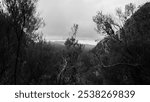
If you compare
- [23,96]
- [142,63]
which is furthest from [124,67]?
[23,96]

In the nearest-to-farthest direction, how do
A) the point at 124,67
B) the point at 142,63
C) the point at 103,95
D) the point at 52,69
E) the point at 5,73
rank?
the point at 103,95, the point at 142,63, the point at 124,67, the point at 5,73, the point at 52,69

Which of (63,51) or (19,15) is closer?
(19,15)

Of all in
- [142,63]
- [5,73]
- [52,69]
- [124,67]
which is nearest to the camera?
[142,63]

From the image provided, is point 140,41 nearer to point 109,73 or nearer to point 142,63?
point 142,63

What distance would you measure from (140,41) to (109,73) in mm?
4831

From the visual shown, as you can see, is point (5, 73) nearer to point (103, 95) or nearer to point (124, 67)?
point (124, 67)

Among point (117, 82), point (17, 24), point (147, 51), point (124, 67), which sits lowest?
point (117, 82)

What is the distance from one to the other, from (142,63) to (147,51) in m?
1.13

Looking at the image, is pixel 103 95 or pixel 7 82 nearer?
pixel 103 95

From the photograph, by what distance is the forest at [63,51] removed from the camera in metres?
17.9

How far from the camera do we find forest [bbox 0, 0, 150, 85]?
58.8ft

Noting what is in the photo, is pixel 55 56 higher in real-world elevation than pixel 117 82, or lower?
higher

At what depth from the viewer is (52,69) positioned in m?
25.1

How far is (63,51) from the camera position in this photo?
25.9 m
